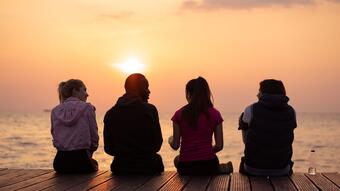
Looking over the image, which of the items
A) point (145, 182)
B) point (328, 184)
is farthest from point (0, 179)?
point (328, 184)

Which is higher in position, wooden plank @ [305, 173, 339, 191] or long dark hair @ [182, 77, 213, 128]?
long dark hair @ [182, 77, 213, 128]

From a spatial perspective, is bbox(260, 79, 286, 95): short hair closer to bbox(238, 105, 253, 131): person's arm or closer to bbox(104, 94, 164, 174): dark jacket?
bbox(238, 105, 253, 131): person's arm

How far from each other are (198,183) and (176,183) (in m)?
0.26

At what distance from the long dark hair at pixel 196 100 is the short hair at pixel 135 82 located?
62cm

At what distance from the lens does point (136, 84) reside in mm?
7570

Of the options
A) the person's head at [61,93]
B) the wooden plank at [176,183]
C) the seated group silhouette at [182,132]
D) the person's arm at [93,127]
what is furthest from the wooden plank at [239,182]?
the person's head at [61,93]

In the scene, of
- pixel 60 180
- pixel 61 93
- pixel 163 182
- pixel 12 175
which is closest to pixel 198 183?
pixel 163 182

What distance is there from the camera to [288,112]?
7.40 metres

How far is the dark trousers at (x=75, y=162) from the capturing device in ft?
25.6

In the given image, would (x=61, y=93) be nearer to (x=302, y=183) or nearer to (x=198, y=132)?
(x=198, y=132)

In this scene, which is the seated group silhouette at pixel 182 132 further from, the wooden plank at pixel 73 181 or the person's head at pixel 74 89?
the wooden plank at pixel 73 181

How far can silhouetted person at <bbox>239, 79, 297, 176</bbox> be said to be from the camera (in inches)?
290

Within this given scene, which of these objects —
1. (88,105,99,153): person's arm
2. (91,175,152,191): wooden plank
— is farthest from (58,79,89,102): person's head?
(91,175,152,191): wooden plank

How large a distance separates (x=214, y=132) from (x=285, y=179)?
3.68 ft
